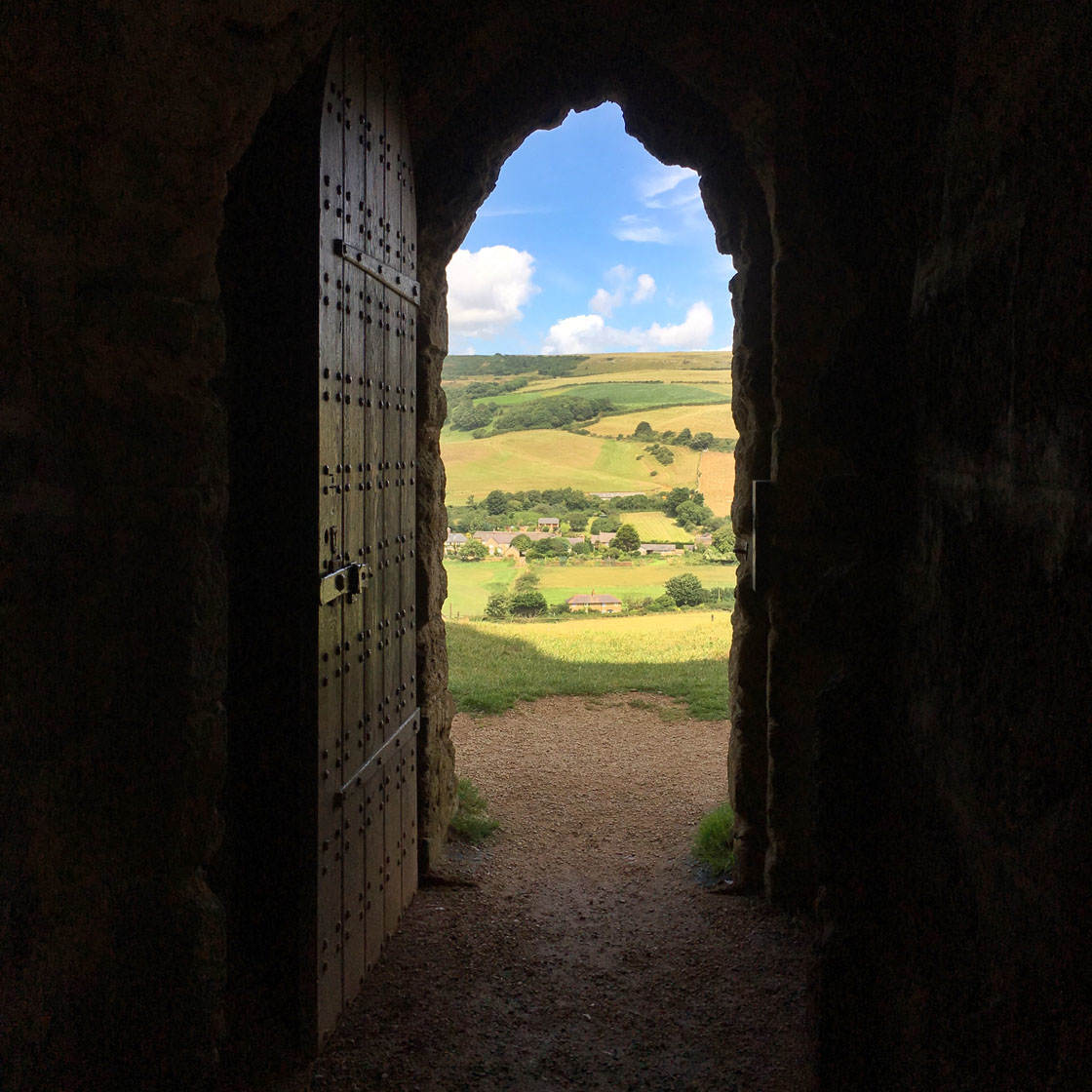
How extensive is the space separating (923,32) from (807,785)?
3428 millimetres

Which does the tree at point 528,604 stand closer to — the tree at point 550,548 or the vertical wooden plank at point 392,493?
the tree at point 550,548

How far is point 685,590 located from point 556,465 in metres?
5.87

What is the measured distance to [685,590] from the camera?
16125mm

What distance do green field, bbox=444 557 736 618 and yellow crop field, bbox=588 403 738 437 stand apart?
16.9 ft

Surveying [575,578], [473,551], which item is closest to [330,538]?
[575,578]

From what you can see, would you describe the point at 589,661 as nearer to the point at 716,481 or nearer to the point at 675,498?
the point at 675,498

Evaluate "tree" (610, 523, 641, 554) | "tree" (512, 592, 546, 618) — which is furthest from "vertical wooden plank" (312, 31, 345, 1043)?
"tree" (610, 523, 641, 554)

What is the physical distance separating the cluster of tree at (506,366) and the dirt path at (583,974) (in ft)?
72.9

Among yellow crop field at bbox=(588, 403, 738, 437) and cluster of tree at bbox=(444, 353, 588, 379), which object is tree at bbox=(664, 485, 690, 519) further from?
cluster of tree at bbox=(444, 353, 588, 379)

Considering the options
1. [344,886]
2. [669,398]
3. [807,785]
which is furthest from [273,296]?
[669,398]

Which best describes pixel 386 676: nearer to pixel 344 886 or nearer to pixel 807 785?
pixel 344 886

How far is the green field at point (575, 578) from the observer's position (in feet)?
51.4

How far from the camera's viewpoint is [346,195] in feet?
10.1

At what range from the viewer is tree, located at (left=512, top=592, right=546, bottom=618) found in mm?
14765
